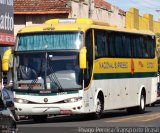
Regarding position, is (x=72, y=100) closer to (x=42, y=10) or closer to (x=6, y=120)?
(x=6, y=120)

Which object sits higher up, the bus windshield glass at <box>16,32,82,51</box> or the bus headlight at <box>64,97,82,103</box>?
the bus windshield glass at <box>16,32,82,51</box>

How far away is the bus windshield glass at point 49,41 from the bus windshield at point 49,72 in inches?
10.4

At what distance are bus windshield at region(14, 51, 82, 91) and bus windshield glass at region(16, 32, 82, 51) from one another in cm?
26

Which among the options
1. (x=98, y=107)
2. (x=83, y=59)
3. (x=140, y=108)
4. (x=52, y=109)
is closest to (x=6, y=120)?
(x=83, y=59)

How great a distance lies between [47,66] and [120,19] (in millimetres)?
36416

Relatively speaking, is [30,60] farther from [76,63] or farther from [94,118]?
[94,118]

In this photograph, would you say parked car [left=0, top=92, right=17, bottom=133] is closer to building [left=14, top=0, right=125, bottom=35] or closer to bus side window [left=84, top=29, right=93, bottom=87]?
bus side window [left=84, top=29, right=93, bottom=87]

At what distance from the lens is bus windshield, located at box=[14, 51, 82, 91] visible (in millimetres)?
23062

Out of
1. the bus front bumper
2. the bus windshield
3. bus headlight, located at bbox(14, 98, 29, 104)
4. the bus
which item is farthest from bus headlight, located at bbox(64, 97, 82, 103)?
bus headlight, located at bbox(14, 98, 29, 104)

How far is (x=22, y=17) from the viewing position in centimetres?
4628

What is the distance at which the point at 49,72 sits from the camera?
2311 centimetres

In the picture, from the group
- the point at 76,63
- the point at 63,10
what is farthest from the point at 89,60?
the point at 63,10

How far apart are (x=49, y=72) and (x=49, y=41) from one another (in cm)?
125

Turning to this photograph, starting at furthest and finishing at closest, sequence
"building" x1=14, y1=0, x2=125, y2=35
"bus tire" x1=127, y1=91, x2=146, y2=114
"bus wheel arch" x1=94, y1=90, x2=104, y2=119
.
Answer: "building" x1=14, y1=0, x2=125, y2=35 → "bus tire" x1=127, y1=91, x2=146, y2=114 → "bus wheel arch" x1=94, y1=90, x2=104, y2=119
